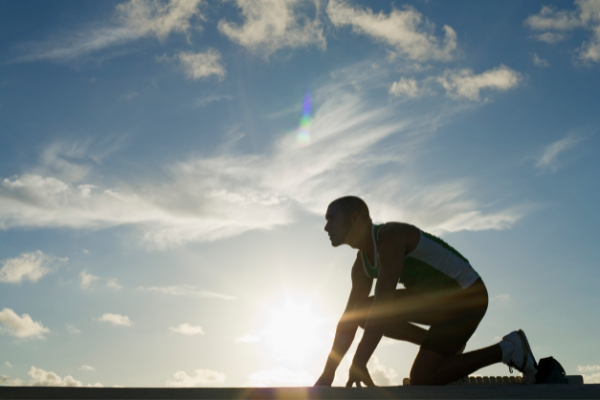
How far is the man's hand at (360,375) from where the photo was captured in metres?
4.75

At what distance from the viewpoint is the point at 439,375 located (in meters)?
5.04

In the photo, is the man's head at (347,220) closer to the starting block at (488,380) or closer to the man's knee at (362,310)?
the man's knee at (362,310)

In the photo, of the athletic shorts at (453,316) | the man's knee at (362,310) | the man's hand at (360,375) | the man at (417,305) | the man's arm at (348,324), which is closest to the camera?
the man's hand at (360,375)

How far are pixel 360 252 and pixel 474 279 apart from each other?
1281 mm

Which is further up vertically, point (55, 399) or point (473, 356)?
point (473, 356)

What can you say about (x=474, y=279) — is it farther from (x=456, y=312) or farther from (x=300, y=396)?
(x=300, y=396)

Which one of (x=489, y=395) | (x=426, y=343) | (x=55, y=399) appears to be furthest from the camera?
(x=426, y=343)

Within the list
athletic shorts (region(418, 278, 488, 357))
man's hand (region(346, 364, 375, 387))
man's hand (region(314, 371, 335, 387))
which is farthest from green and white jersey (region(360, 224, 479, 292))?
man's hand (region(314, 371, 335, 387))

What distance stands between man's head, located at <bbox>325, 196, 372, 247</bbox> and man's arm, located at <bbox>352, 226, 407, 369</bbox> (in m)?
0.30

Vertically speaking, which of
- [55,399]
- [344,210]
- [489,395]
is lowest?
[55,399]

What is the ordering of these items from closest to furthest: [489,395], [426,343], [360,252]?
1. [489,395]
2. [426,343]
3. [360,252]

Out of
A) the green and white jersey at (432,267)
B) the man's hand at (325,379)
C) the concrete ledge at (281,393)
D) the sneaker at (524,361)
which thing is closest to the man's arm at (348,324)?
the man's hand at (325,379)

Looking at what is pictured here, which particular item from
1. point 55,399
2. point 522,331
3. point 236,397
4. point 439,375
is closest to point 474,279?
point 522,331

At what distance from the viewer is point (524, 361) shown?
5223 millimetres
